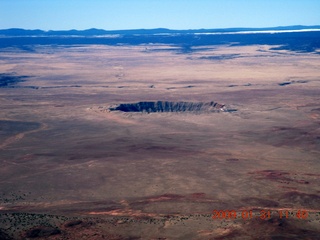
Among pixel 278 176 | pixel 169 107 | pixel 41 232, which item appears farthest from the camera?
pixel 169 107

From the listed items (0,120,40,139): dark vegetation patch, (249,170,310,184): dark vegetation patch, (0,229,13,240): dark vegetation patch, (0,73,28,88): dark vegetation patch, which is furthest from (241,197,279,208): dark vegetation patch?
(0,73,28,88): dark vegetation patch

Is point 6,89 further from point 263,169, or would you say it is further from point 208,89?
point 263,169

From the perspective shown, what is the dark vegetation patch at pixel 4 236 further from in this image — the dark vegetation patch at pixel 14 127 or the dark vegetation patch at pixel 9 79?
the dark vegetation patch at pixel 9 79

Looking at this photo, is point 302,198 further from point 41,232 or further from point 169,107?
point 169,107

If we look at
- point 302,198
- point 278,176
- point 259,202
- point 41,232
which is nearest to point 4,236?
point 41,232

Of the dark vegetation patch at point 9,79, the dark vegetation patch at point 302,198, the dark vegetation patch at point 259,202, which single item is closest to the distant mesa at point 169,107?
the dark vegetation patch at point 302,198

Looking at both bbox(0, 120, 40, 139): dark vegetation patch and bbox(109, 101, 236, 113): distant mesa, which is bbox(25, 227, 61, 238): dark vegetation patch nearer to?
bbox(0, 120, 40, 139): dark vegetation patch

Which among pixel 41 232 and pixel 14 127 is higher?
pixel 41 232
